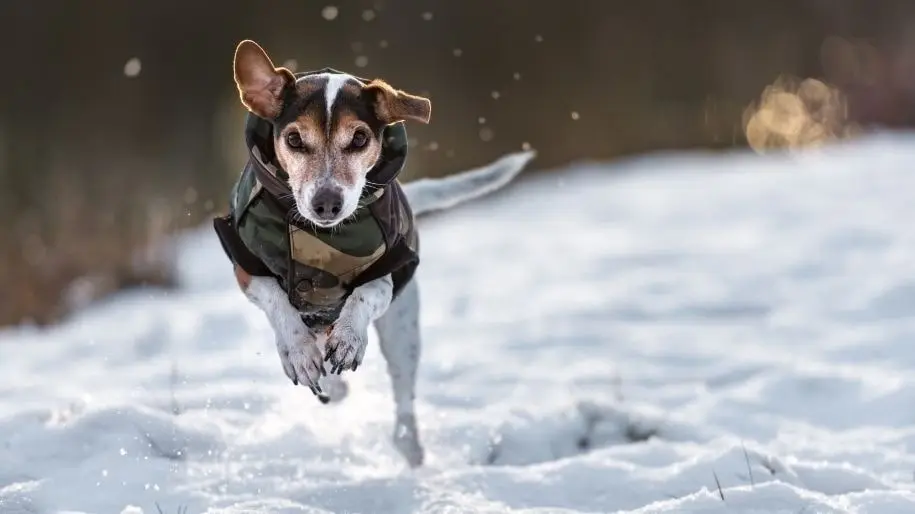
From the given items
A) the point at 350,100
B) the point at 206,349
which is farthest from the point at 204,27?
the point at 350,100

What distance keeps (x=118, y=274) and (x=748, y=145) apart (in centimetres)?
1104

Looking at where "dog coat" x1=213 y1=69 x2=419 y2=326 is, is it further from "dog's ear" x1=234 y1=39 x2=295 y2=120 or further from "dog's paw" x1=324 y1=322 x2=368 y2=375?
"dog's paw" x1=324 y1=322 x2=368 y2=375

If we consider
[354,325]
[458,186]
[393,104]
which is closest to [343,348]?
[354,325]

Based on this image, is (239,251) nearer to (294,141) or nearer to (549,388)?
(294,141)

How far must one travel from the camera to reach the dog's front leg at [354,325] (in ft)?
12.2

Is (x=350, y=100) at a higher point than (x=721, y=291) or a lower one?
higher

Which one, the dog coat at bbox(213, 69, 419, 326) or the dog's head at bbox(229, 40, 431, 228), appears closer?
the dog's head at bbox(229, 40, 431, 228)

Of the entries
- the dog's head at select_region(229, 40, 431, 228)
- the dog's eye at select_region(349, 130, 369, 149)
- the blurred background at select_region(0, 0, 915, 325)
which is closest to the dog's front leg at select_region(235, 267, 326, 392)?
the dog's head at select_region(229, 40, 431, 228)

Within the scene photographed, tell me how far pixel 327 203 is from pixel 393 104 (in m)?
0.47

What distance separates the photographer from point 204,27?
18.4 m

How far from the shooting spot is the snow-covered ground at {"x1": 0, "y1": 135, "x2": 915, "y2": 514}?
13.5 ft

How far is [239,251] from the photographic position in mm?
3879

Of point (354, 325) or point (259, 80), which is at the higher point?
point (259, 80)

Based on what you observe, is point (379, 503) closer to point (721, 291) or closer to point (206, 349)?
point (206, 349)
